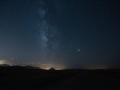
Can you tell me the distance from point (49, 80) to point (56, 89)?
20.3ft

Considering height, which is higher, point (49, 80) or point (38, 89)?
point (49, 80)

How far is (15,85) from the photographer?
70.6 feet

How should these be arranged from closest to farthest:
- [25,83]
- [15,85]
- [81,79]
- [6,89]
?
[6,89] → [15,85] → [25,83] → [81,79]

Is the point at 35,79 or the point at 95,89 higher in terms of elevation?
the point at 35,79

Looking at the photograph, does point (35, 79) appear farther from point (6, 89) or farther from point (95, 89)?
point (95, 89)

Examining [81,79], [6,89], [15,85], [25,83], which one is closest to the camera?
[6,89]

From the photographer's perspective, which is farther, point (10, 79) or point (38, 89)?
point (10, 79)

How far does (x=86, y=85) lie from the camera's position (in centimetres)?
2177

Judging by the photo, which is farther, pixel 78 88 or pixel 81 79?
pixel 81 79

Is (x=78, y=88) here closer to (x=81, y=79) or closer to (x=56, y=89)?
Result: (x=56, y=89)

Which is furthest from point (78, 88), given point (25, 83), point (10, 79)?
point (10, 79)

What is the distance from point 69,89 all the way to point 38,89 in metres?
3.04

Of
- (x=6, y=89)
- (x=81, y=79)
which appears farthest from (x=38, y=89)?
(x=81, y=79)

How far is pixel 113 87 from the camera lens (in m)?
20.7
